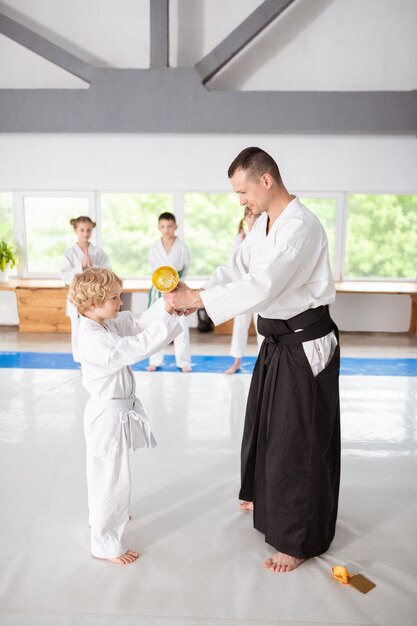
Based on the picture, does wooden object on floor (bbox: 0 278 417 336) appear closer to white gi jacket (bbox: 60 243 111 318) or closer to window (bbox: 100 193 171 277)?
window (bbox: 100 193 171 277)

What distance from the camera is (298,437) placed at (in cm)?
196

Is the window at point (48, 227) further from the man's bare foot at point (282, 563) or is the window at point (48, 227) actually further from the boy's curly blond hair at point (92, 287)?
the man's bare foot at point (282, 563)

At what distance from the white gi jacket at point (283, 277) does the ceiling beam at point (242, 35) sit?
420 cm

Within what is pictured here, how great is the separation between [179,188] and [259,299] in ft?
15.4

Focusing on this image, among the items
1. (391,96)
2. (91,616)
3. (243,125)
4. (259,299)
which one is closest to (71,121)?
(243,125)

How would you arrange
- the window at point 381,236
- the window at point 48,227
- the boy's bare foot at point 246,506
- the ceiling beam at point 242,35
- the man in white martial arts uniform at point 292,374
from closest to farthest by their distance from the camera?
the man in white martial arts uniform at point 292,374 → the boy's bare foot at point 246,506 → the ceiling beam at point 242,35 → the window at point 381,236 → the window at point 48,227

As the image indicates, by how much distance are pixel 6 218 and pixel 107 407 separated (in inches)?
203

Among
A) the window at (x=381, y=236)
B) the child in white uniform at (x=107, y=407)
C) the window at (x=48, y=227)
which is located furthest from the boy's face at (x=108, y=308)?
the window at (x=381, y=236)

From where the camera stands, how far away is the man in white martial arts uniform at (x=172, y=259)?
4652 millimetres

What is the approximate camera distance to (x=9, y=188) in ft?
20.5

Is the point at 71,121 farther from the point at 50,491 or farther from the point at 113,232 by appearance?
the point at 50,491

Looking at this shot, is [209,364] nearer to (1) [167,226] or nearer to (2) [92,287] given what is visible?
(1) [167,226]

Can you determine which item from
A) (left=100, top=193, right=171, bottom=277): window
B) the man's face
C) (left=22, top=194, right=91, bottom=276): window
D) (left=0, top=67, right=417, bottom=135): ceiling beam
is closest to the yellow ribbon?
the man's face

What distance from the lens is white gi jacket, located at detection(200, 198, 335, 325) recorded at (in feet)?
5.73
